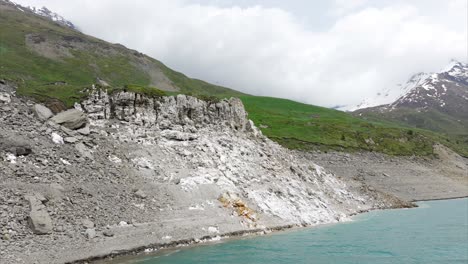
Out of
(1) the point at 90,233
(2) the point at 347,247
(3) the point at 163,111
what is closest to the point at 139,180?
(1) the point at 90,233

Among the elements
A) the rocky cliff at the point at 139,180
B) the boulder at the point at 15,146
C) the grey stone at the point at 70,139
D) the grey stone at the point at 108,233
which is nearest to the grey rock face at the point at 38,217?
the rocky cliff at the point at 139,180

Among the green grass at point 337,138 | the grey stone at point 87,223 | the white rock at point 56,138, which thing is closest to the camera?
the grey stone at point 87,223

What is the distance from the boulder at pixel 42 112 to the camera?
125 ft

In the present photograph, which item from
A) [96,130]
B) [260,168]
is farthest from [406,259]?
[96,130]

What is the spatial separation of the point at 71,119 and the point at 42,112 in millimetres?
2787

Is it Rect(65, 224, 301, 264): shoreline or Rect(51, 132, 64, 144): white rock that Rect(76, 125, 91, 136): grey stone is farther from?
Rect(65, 224, 301, 264): shoreline

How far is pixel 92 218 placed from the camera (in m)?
29.9

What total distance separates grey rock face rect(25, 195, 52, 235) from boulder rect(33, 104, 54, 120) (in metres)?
12.3

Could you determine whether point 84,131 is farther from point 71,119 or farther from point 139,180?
point 139,180

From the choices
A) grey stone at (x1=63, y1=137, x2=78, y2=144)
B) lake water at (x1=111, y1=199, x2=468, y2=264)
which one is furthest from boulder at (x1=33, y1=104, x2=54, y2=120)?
→ lake water at (x1=111, y1=199, x2=468, y2=264)

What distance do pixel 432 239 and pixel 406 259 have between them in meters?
8.93

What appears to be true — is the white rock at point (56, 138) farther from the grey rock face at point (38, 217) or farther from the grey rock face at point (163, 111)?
the grey rock face at point (38, 217)

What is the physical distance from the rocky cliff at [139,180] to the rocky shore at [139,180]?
0.34ft

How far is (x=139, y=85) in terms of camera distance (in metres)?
78.0
